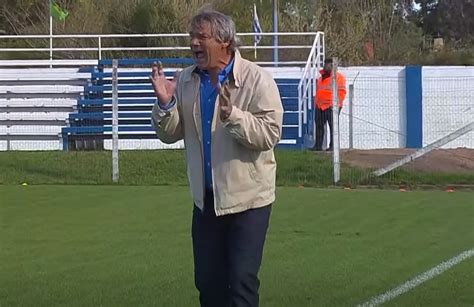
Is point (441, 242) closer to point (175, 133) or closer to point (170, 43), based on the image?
point (175, 133)

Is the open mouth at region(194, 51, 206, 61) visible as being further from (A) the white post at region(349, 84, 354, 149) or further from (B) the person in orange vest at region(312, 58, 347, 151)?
(A) the white post at region(349, 84, 354, 149)

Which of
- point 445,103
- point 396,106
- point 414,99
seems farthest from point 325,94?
point 445,103

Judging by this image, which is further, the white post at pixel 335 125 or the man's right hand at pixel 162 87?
the white post at pixel 335 125

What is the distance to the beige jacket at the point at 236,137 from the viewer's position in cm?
563

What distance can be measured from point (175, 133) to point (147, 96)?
20622 millimetres

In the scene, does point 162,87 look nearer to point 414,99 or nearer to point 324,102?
point 324,102

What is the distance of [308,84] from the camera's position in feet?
81.6

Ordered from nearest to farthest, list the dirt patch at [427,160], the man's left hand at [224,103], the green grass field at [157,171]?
the man's left hand at [224,103] → the green grass field at [157,171] → the dirt patch at [427,160]

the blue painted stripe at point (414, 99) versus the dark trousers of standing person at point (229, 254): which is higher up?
the blue painted stripe at point (414, 99)

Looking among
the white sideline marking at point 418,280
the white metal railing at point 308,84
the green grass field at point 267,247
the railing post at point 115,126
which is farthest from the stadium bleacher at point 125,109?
the white sideline marking at point 418,280

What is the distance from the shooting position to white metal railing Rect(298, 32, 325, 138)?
24141 millimetres

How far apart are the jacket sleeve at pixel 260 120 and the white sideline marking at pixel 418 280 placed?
112 inches

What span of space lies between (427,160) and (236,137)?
47.9ft

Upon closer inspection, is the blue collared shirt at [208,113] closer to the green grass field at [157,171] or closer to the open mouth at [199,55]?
the open mouth at [199,55]
